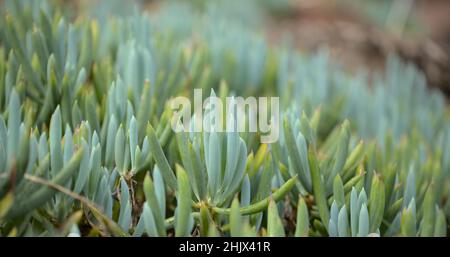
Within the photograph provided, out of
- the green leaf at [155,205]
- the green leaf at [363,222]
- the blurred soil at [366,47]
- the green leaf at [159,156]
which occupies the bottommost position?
the green leaf at [363,222]

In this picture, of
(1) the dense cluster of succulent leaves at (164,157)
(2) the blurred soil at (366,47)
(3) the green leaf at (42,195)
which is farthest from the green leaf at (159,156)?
(2) the blurred soil at (366,47)

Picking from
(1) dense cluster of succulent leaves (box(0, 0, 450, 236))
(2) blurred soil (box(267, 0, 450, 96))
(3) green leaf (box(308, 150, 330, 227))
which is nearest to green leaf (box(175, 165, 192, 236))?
(1) dense cluster of succulent leaves (box(0, 0, 450, 236))

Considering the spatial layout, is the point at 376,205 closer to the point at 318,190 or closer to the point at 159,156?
the point at 318,190

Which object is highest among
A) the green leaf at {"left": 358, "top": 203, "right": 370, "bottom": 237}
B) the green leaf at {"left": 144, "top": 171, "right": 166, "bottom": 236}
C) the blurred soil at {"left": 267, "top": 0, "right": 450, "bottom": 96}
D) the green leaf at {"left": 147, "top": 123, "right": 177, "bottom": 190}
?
the blurred soil at {"left": 267, "top": 0, "right": 450, "bottom": 96}

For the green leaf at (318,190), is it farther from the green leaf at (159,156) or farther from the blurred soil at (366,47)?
the blurred soil at (366,47)

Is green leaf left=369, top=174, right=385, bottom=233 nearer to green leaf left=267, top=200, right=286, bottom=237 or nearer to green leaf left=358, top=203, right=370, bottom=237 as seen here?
green leaf left=358, top=203, right=370, bottom=237

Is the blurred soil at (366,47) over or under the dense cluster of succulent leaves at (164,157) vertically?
over

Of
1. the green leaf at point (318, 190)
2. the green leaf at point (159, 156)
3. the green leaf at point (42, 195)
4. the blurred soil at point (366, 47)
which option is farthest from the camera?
the blurred soil at point (366, 47)

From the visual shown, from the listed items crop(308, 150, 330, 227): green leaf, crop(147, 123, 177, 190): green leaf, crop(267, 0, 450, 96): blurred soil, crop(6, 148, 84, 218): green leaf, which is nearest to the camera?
crop(6, 148, 84, 218): green leaf
